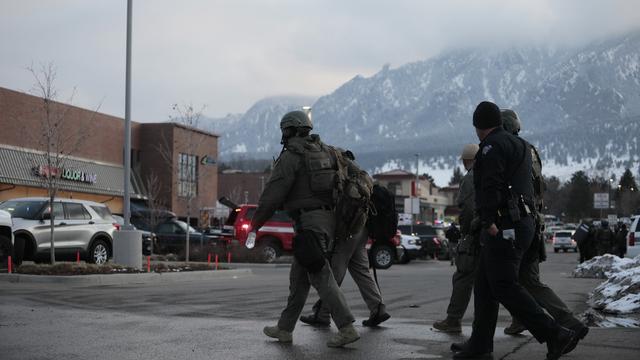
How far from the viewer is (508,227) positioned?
599 centimetres

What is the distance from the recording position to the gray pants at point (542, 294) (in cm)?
692

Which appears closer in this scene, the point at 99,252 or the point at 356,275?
the point at 356,275

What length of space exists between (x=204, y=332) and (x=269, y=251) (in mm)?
20033

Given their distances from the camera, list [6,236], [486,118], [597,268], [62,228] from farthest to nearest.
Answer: [597,268]
[62,228]
[6,236]
[486,118]

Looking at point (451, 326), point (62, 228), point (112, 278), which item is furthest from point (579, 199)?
point (451, 326)

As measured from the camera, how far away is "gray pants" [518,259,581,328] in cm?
692

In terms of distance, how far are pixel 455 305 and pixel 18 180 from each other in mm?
39905

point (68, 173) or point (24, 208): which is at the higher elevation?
point (68, 173)

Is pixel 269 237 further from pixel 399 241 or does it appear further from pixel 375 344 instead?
pixel 375 344

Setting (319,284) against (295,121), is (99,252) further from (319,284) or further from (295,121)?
(319,284)

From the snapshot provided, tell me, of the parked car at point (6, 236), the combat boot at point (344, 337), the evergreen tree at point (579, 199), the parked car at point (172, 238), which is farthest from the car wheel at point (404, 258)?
the evergreen tree at point (579, 199)

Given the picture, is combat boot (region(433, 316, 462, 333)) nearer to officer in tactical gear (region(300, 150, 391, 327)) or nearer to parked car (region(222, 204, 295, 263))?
officer in tactical gear (region(300, 150, 391, 327))

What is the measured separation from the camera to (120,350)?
6707 mm

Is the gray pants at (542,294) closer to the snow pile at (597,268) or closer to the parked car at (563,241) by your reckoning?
the snow pile at (597,268)
